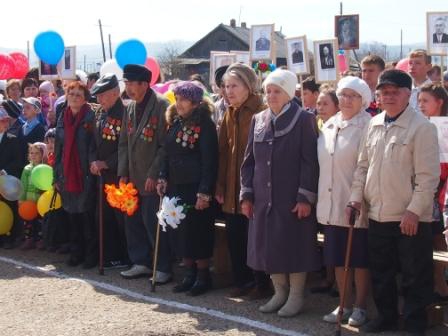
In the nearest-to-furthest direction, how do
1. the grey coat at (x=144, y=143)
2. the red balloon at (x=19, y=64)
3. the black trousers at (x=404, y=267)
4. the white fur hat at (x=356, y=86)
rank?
1. the black trousers at (x=404, y=267)
2. the white fur hat at (x=356, y=86)
3. the grey coat at (x=144, y=143)
4. the red balloon at (x=19, y=64)

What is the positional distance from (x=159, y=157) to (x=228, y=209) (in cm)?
98

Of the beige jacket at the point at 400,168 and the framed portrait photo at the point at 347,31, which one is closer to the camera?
the beige jacket at the point at 400,168

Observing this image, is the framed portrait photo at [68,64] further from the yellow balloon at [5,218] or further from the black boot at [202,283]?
the black boot at [202,283]

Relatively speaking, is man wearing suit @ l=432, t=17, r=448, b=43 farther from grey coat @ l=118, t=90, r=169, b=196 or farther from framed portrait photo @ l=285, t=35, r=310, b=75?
grey coat @ l=118, t=90, r=169, b=196

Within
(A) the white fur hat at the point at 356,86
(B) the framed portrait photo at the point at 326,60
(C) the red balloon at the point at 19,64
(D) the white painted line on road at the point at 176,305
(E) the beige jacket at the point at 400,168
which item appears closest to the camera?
(E) the beige jacket at the point at 400,168

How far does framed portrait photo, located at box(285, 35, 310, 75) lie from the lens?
29.9ft

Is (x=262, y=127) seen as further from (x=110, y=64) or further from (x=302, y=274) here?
(x=110, y=64)

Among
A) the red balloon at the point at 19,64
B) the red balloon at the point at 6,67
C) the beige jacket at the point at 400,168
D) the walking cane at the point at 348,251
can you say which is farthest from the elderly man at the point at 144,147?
the red balloon at the point at 19,64

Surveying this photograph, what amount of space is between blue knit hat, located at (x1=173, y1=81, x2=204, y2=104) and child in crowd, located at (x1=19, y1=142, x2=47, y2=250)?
111 inches

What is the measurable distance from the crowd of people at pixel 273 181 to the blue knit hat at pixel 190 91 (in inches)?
0.5

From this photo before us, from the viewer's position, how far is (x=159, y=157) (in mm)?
6867

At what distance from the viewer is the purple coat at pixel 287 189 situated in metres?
5.68

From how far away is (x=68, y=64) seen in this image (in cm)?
1091

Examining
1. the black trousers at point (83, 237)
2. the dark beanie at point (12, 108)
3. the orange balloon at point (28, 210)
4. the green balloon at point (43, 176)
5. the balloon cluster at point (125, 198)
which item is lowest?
the black trousers at point (83, 237)
